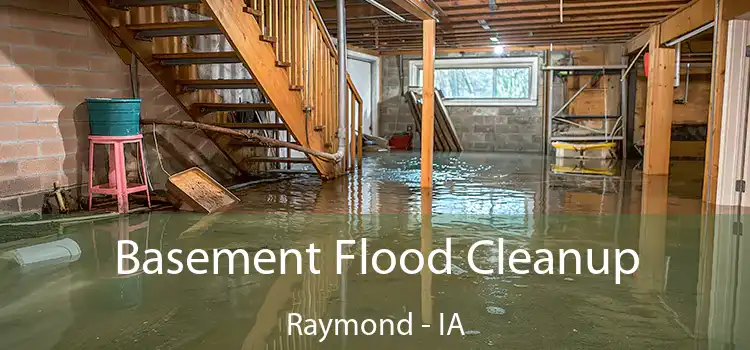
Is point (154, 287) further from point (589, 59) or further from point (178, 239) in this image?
point (589, 59)

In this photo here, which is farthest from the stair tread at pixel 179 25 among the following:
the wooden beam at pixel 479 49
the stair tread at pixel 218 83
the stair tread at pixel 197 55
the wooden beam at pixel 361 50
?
the wooden beam at pixel 479 49

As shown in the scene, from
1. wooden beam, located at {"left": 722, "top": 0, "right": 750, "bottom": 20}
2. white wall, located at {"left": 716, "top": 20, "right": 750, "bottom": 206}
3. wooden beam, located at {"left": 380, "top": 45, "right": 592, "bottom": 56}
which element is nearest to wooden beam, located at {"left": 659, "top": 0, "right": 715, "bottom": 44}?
wooden beam, located at {"left": 722, "top": 0, "right": 750, "bottom": 20}

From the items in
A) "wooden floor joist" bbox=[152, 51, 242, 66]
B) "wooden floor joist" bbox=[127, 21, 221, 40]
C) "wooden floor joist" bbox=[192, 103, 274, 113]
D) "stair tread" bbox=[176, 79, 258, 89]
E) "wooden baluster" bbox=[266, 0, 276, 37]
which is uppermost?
"wooden baluster" bbox=[266, 0, 276, 37]

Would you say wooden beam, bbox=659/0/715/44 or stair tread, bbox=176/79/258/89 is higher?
wooden beam, bbox=659/0/715/44

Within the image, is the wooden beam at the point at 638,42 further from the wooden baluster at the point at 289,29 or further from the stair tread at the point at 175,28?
the stair tread at the point at 175,28

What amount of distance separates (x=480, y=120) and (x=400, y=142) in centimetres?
181

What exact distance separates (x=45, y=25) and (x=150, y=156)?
161 centimetres

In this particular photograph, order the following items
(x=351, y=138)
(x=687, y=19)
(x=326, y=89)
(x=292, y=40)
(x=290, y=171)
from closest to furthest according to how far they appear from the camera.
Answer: (x=292, y=40) < (x=687, y=19) < (x=326, y=89) < (x=290, y=171) < (x=351, y=138)

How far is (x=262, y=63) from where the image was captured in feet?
16.6

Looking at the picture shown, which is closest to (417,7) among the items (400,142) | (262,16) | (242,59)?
(262,16)

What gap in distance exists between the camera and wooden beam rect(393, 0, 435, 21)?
5.45 metres

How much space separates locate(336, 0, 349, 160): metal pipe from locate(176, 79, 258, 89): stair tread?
1.30 m

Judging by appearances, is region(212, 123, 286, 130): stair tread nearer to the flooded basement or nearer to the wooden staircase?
the wooden staircase

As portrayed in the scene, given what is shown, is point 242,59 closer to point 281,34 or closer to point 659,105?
point 281,34
